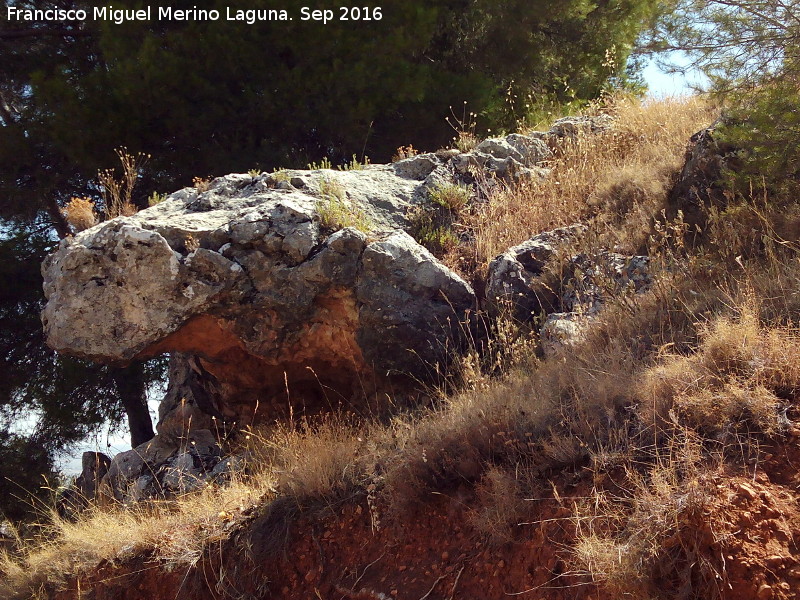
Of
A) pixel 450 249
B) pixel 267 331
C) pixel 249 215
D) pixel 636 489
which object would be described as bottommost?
pixel 636 489

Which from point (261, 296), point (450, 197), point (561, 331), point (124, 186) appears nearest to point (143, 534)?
point (261, 296)

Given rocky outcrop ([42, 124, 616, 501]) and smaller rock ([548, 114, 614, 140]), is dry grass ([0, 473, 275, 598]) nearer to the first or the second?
rocky outcrop ([42, 124, 616, 501])

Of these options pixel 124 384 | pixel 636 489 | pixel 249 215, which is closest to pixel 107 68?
pixel 124 384

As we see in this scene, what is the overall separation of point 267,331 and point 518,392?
236 centimetres

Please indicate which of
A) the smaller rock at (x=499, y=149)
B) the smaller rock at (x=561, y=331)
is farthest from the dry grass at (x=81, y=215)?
the smaller rock at (x=561, y=331)

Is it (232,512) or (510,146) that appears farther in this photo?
(510,146)

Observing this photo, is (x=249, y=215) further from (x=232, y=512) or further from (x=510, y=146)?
(x=510, y=146)

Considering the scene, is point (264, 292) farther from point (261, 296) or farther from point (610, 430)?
point (610, 430)

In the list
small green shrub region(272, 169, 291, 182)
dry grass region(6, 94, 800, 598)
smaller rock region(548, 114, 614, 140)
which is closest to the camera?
dry grass region(6, 94, 800, 598)

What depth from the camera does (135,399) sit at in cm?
1016

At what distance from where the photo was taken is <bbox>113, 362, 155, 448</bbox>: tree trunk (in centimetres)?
997

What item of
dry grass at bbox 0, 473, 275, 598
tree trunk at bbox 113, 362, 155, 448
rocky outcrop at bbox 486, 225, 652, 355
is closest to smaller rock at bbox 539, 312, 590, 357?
rocky outcrop at bbox 486, 225, 652, 355

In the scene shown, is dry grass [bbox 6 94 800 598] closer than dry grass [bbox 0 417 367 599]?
Yes

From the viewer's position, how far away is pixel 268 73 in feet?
30.5
